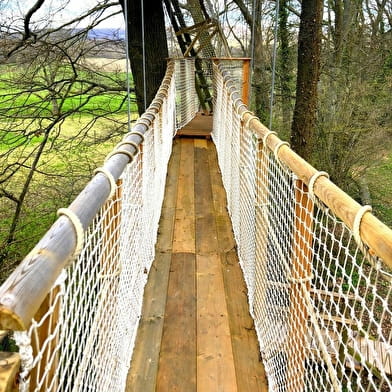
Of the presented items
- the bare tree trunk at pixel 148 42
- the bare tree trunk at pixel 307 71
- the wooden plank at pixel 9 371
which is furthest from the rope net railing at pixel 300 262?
the bare tree trunk at pixel 148 42

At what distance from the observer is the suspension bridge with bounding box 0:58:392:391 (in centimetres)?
84

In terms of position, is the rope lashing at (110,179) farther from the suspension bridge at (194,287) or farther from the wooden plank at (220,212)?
the wooden plank at (220,212)

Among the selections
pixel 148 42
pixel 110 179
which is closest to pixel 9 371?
pixel 110 179

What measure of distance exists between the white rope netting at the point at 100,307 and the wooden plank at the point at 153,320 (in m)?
0.05

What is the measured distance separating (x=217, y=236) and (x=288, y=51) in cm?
857

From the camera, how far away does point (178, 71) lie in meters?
6.33

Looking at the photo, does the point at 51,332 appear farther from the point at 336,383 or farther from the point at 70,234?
the point at 336,383

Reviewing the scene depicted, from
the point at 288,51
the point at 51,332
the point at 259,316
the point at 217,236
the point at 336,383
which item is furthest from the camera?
the point at 288,51

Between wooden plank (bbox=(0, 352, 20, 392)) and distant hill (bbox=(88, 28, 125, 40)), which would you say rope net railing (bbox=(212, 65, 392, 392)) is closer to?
wooden plank (bbox=(0, 352, 20, 392))

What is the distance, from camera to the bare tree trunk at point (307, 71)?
5320 millimetres

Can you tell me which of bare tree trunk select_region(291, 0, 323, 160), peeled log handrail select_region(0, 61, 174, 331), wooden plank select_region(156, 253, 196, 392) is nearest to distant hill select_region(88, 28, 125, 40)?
bare tree trunk select_region(291, 0, 323, 160)

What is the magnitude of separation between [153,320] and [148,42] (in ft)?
18.4

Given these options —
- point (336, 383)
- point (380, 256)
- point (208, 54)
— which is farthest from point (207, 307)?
point (208, 54)

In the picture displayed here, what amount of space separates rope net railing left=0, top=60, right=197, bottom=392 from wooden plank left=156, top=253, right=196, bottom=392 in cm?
16
